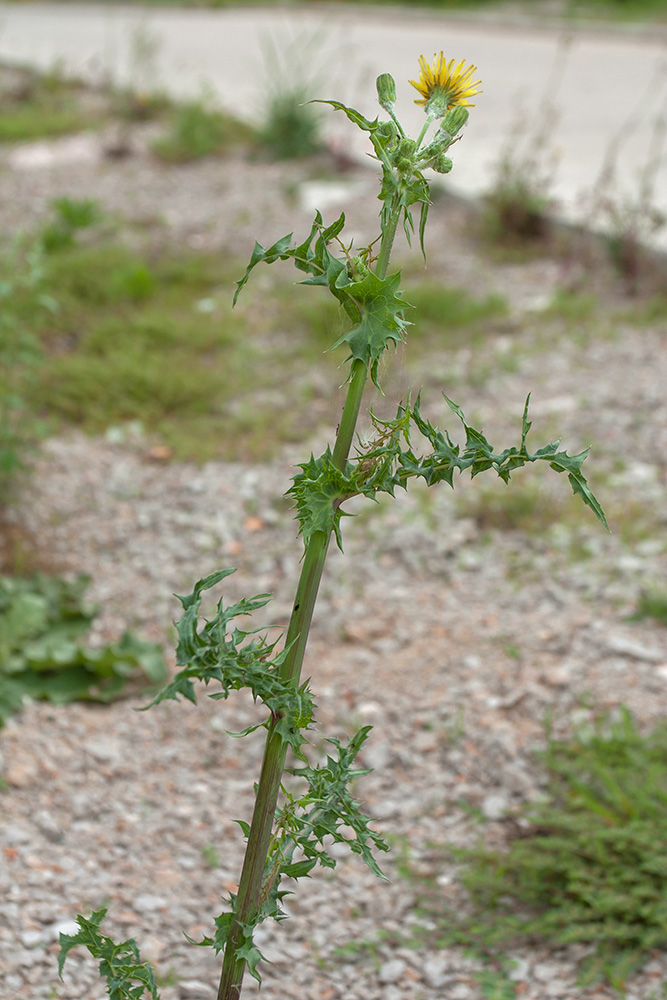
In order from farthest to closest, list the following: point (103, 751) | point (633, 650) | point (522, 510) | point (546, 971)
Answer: point (522, 510) < point (633, 650) < point (103, 751) < point (546, 971)

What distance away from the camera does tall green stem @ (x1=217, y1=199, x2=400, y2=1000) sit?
4.27 feet

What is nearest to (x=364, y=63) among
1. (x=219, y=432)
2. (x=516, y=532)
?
(x=219, y=432)

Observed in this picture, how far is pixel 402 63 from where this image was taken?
941 cm

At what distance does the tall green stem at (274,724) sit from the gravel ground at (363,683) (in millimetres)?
581

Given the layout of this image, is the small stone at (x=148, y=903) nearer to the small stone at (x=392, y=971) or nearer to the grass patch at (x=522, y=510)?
the small stone at (x=392, y=971)

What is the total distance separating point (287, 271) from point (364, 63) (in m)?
5.06

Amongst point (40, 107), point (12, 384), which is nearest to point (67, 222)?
point (12, 384)

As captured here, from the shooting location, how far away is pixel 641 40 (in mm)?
10820

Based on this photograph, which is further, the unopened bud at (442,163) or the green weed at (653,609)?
the green weed at (653,609)

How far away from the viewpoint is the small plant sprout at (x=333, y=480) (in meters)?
1.25

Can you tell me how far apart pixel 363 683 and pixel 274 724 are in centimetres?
160

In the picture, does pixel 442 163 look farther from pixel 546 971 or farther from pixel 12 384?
pixel 12 384

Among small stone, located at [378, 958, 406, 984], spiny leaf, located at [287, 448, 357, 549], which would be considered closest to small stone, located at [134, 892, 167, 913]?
small stone, located at [378, 958, 406, 984]

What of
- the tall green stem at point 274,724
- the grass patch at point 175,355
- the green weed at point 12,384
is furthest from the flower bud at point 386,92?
the grass patch at point 175,355
